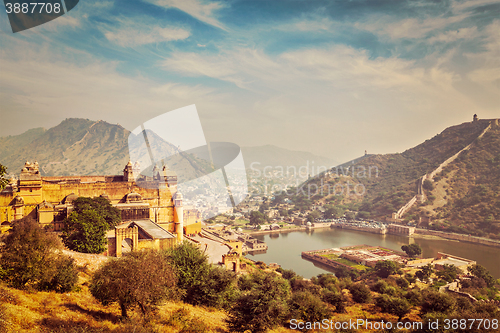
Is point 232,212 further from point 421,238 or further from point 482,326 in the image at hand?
point 482,326

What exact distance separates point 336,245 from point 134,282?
37.0m

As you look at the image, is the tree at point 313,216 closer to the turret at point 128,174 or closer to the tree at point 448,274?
the tree at point 448,274

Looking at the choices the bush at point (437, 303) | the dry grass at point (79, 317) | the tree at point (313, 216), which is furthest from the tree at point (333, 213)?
the dry grass at point (79, 317)

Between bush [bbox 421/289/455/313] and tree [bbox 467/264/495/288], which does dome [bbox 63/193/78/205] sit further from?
tree [bbox 467/264/495/288]

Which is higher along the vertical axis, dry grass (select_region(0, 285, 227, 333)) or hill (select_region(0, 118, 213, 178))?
hill (select_region(0, 118, 213, 178))

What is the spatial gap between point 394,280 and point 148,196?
16.9 metres

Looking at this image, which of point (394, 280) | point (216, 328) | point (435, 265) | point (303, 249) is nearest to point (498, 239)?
point (435, 265)

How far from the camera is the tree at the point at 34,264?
22.0 feet

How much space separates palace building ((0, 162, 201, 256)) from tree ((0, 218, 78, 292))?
3818mm

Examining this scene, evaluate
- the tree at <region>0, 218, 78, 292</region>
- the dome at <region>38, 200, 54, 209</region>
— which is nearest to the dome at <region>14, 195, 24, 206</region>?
the dome at <region>38, 200, 54, 209</region>

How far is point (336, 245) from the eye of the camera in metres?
39.5

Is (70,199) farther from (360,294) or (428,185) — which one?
(428,185)

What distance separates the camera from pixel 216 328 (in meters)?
7.14

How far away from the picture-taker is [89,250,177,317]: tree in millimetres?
5957
